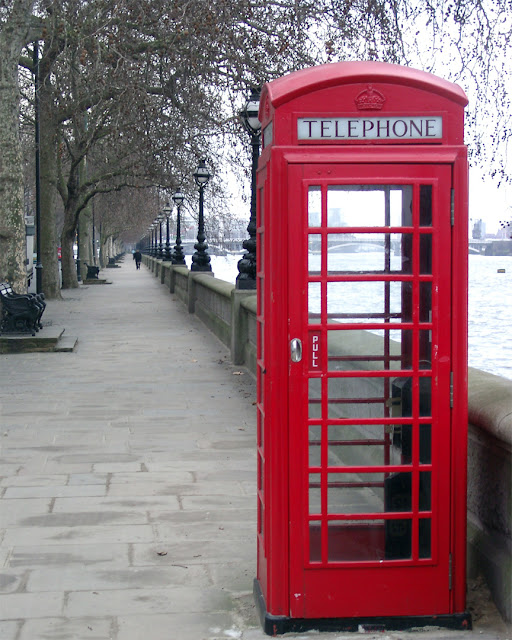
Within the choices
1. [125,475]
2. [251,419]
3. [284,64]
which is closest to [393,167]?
[125,475]

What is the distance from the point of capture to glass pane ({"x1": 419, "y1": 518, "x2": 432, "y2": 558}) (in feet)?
14.1

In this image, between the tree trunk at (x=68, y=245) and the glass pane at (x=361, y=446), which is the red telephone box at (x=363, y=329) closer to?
the glass pane at (x=361, y=446)

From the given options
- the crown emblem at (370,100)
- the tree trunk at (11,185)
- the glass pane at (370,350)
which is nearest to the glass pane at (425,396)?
the glass pane at (370,350)

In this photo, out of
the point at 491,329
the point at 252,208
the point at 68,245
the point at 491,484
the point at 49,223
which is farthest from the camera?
the point at 491,329

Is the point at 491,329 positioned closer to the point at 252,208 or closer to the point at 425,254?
the point at 252,208

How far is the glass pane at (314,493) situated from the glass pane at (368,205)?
1.07 metres

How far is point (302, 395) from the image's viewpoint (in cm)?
416

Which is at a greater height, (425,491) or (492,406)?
(492,406)

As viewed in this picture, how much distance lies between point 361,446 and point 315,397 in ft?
1.53

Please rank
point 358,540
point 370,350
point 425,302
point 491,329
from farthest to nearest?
point 491,329 < point 370,350 < point 358,540 < point 425,302

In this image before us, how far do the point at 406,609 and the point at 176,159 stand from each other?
29.7 meters

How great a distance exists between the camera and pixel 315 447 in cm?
429

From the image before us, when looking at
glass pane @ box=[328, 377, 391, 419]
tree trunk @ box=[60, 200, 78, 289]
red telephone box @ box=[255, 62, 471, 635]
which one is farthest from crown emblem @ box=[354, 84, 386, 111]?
tree trunk @ box=[60, 200, 78, 289]

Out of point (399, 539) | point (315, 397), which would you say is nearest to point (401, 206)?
point (315, 397)
